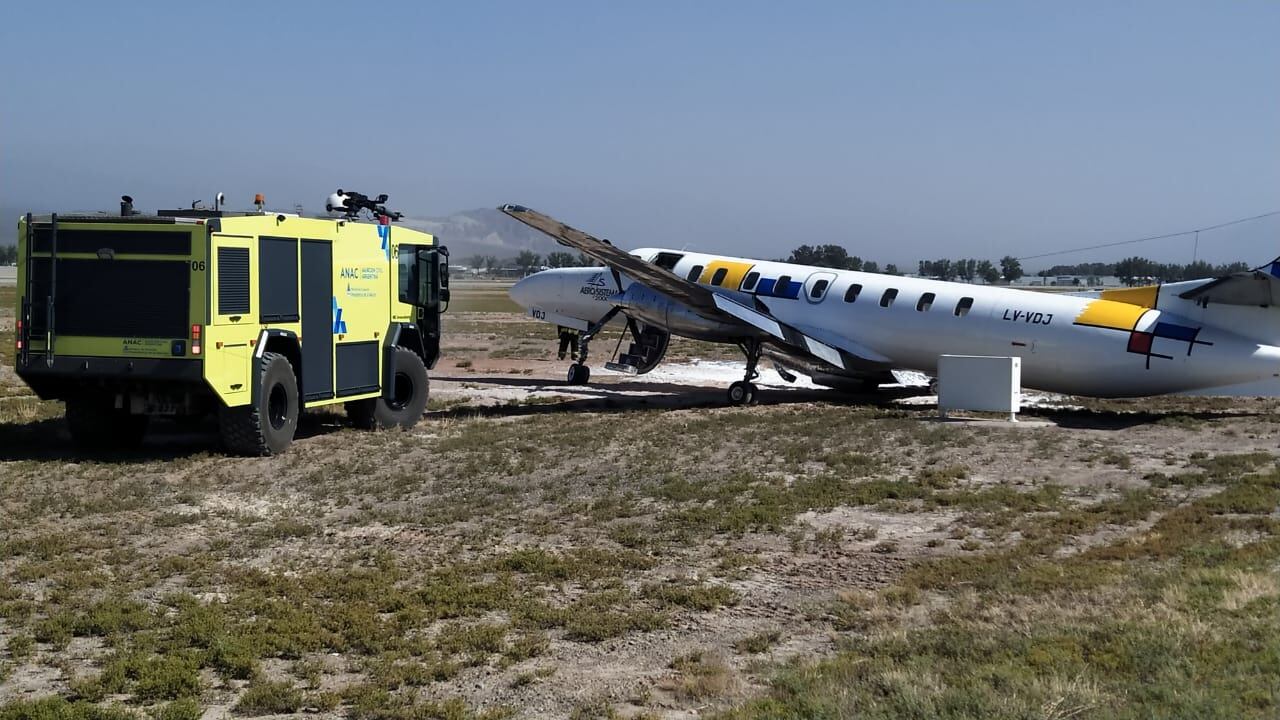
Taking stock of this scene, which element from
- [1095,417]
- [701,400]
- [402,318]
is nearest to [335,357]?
[402,318]

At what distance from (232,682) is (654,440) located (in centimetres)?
1200

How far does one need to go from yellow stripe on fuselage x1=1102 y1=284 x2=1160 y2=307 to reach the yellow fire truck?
1416 centimetres

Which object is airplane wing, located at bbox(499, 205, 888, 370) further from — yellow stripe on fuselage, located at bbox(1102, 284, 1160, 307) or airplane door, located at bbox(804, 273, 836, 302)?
yellow stripe on fuselage, located at bbox(1102, 284, 1160, 307)

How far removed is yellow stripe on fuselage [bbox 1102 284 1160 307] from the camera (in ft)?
74.0

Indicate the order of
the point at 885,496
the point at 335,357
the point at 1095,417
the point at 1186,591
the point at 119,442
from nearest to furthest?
the point at 1186,591, the point at 885,496, the point at 119,442, the point at 335,357, the point at 1095,417

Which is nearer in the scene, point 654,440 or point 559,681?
point 559,681

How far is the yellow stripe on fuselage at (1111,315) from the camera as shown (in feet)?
73.1

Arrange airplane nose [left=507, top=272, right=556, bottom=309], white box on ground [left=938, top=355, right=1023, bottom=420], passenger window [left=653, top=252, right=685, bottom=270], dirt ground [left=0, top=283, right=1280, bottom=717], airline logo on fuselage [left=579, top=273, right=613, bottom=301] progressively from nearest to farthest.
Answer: dirt ground [left=0, top=283, right=1280, bottom=717], white box on ground [left=938, top=355, right=1023, bottom=420], passenger window [left=653, top=252, right=685, bottom=270], airline logo on fuselage [left=579, top=273, right=613, bottom=301], airplane nose [left=507, top=272, right=556, bottom=309]

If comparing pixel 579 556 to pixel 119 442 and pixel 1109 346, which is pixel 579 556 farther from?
pixel 1109 346

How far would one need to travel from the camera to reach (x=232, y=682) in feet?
25.8

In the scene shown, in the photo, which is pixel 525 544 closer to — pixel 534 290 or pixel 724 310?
pixel 724 310

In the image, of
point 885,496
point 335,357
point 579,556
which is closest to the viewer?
point 579,556

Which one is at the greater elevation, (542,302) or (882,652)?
(542,302)

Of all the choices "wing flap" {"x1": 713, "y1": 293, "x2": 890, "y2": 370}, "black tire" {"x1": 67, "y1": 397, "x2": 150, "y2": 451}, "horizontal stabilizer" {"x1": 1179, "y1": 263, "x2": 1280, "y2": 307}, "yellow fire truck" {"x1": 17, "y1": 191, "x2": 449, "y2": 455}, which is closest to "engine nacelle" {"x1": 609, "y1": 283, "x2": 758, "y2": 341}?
"wing flap" {"x1": 713, "y1": 293, "x2": 890, "y2": 370}
